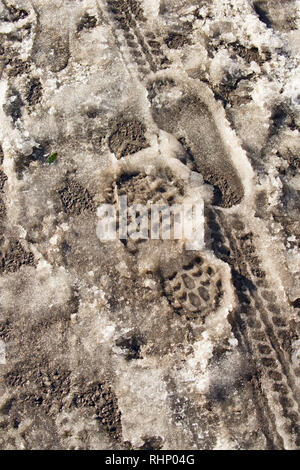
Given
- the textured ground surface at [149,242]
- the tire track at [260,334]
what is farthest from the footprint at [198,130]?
the tire track at [260,334]

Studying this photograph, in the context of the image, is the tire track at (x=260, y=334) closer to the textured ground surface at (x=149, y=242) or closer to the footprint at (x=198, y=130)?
the textured ground surface at (x=149, y=242)

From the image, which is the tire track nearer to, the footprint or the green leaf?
the footprint

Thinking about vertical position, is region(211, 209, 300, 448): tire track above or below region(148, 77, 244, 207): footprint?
below

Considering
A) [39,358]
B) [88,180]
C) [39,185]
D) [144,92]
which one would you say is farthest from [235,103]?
[39,358]

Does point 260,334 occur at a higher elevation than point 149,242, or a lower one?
lower

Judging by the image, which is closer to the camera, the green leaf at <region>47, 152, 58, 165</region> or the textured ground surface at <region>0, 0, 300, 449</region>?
the textured ground surface at <region>0, 0, 300, 449</region>

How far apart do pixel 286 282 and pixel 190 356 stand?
70 centimetres

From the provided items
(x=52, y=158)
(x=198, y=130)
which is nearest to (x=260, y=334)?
(x=198, y=130)

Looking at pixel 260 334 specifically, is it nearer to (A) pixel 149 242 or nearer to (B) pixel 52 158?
(A) pixel 149 242

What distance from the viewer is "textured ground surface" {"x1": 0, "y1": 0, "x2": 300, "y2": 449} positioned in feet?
8.19

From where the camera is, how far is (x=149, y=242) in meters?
2.76

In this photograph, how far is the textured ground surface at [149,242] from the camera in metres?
2.50

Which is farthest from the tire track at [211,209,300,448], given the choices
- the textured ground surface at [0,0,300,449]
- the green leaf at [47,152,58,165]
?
the green leaf at [47,152,58,165]

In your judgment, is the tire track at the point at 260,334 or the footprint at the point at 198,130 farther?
the footprint at the point at 198,130
